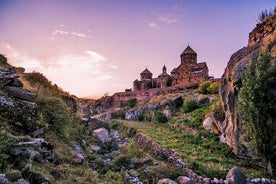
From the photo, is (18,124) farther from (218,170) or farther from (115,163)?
(218,170)

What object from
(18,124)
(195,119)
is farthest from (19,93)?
(195,119)

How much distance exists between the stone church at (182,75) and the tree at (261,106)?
40.6 meters

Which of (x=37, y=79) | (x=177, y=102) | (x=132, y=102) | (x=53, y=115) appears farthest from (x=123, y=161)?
(x=132, y=102)

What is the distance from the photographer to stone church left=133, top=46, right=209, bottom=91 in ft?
196

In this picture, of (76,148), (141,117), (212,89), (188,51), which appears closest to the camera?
(76,148)

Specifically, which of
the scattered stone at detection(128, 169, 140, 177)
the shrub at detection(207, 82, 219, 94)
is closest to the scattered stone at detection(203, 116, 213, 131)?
the scattered stone at detection(128, 169, 140, 177)

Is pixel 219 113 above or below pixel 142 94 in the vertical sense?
below

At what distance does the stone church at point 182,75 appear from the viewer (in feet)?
196

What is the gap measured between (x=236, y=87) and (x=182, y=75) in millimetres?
48850

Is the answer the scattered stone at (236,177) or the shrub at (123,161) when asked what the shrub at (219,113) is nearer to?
the scattered stone at (236,177)

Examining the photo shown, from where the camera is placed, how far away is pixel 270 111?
35.7ft

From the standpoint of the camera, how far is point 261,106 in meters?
10.8

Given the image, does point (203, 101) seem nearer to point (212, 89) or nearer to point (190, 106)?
point (190, 106)

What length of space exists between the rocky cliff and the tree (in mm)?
1526
